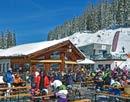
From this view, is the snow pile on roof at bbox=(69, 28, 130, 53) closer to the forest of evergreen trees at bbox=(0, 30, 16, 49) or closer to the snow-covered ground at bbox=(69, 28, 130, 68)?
the snow-covered ground at bbox=(69, 28, 130, 68)

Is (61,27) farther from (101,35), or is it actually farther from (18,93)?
(18,93)

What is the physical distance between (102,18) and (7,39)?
32.1 metres

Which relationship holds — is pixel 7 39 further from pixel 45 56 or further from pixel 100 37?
pixel 45 56

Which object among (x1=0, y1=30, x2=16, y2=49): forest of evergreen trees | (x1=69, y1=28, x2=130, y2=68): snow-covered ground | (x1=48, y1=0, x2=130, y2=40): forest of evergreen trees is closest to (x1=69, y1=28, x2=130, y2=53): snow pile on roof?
(x1=69, y1=28, x2=130, y2=68): snow-covered ground

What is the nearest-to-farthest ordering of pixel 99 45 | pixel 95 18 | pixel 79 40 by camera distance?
pixel 99 45
pixel 79 40
pixel 95 18

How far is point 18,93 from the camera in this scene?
20.2 m

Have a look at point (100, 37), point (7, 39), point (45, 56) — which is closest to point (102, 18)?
point (100, 37)

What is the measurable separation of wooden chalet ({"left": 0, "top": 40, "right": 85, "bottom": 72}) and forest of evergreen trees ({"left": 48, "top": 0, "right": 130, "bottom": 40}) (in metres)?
88.9

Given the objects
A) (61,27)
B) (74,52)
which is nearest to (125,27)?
(61,27)

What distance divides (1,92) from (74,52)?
10.7m

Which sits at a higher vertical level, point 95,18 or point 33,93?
point 95,18

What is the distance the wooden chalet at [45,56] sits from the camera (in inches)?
1056

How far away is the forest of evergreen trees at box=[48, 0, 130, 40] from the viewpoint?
120438mm

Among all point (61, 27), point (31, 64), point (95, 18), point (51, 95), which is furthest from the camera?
point (61, 27)
